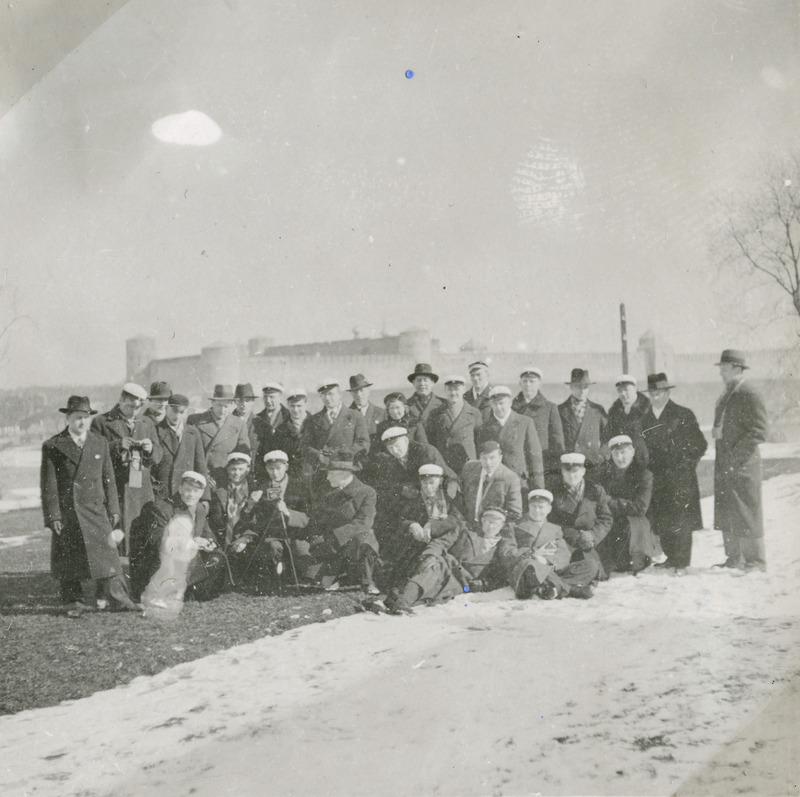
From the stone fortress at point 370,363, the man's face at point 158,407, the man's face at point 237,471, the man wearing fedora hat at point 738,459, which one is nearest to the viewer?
the man wearing fedora hat at point 738,459

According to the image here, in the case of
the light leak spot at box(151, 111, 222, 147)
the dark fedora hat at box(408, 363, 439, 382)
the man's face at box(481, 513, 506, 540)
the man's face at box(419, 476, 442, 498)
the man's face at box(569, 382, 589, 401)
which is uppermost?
the light leak spot at box(151, 111, 222, 147)

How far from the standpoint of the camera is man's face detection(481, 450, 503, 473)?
7.50ft

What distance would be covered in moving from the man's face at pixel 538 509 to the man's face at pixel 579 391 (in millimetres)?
358

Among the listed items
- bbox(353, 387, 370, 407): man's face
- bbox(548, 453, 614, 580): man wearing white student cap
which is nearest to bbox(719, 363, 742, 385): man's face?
bbox(548, 453, 614, 580): man wearing white student cap

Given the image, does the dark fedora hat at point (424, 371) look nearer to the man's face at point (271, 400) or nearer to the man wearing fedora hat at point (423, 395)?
the man wearing fedora hat at point (423, 395)

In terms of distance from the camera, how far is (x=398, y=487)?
2.37 meters

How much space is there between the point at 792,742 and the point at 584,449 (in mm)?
971

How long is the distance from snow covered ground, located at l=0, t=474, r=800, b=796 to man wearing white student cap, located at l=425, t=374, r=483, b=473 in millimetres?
473

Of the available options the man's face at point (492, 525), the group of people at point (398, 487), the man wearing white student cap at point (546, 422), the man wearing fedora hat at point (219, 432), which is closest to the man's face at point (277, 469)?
the group of people at point (398, 487)

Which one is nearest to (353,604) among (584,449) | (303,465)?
(303,465)

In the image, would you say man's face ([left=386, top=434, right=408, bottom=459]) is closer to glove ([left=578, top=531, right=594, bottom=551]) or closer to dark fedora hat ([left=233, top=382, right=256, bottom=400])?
dark fedora hat ([left=233, top=382, right=256, bottom=400])

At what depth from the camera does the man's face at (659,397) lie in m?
2.13

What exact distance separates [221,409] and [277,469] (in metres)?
0.30

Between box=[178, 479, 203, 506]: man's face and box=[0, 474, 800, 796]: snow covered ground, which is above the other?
box=[178, 479, 203, 506]: man's face
